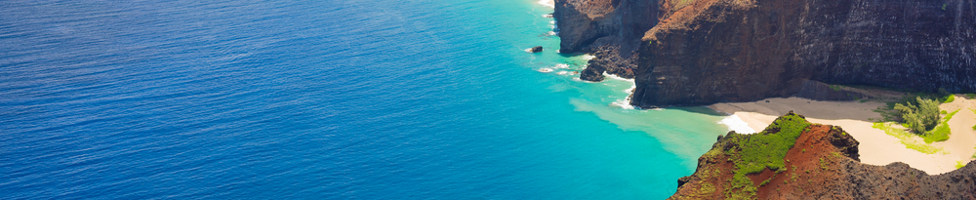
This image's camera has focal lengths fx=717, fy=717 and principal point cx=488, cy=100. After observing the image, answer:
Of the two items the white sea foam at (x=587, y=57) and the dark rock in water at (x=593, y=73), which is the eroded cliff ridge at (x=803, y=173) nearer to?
the dark rock in water at (x=593, y=73)

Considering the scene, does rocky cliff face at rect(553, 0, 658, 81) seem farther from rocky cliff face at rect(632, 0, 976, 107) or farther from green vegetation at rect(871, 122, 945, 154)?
green vegetation at rect(871, 122, 945, 154)

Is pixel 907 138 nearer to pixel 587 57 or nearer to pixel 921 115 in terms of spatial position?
pixel 921 115

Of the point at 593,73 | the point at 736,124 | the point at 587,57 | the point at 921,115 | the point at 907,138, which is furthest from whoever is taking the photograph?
the point at 587,57

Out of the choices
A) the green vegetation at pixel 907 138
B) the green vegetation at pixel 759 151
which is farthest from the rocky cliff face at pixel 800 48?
the green vegetation at pixel 759 151

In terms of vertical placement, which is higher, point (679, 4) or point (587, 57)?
point (679, 4)

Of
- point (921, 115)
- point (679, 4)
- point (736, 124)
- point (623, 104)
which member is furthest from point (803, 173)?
point (623, 104)
